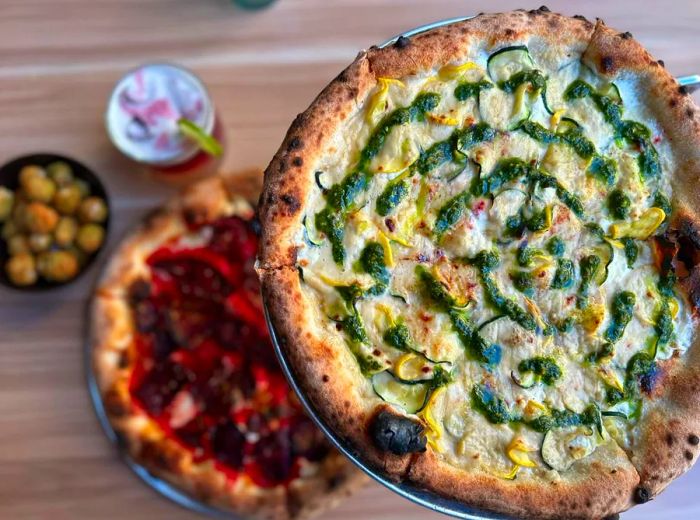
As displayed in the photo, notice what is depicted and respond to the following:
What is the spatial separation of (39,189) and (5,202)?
0.52 ft

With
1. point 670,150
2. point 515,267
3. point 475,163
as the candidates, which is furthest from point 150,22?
point 670,150

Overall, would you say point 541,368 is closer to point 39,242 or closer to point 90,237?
point 90,237

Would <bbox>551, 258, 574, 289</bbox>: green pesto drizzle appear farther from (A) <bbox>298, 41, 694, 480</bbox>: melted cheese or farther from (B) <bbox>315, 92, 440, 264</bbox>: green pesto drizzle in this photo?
(B) <bbox>315, 92, 440, 264</bbox>: green pesto drizzle

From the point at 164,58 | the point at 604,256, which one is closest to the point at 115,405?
the point at 164,58

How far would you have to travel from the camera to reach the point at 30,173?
250 cm

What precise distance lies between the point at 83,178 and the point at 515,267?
5.33 feet

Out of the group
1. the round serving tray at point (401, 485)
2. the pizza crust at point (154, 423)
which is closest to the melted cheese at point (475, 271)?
the round serving tray at point (401, 485)

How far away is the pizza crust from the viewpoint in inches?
96.3

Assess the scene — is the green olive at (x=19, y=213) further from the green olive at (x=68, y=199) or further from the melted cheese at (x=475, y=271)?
the melted cheese at (x=475, y=271)

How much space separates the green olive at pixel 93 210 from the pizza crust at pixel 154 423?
0.42 ft

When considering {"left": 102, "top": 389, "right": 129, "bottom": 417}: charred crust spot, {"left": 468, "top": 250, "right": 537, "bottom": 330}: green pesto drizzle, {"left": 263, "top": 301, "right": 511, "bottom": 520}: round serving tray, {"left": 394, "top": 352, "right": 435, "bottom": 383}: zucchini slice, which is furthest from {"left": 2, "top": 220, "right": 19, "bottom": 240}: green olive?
{"left": 468, "top": 250, "right": 537, "bottom": 330}: green pesto drizzle

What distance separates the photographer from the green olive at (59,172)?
100 inches

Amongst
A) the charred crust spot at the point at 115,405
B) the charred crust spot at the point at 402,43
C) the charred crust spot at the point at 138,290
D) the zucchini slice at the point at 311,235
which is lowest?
the charred crust spot at the point at 115,405

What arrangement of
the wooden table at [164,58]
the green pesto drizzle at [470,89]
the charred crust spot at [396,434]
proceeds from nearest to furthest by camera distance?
the charred crust spot at [396,434] < the green pesto drizzle at [470,89] < the wooden table at [164,58]
